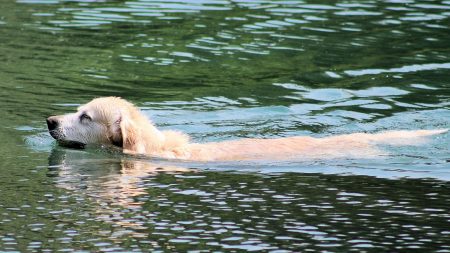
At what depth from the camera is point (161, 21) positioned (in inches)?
821

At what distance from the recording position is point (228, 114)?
14.4 metres

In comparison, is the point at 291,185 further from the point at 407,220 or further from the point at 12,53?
the point at 12,53

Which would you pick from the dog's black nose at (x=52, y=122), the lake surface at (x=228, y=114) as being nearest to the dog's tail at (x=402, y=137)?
the lake surface at (x=228, y=114)

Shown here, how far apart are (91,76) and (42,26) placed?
4300 millimetres

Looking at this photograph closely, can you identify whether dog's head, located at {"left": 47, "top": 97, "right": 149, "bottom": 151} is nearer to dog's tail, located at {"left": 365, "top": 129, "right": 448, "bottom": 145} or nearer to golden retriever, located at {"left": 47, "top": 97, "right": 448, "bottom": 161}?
golden retriever, located at {"left": 47, "top": 97, "right": 448, "bottom": 161}

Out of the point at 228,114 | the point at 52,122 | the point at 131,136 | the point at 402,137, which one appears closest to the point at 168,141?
the point at 131,136

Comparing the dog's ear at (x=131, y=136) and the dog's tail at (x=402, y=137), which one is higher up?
the dog's ear at (x=131, y=136)

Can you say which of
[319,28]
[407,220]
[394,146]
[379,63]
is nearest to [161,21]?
[319,28]

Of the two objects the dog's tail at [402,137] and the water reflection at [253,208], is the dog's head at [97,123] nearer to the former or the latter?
the water reflection at [253,208]

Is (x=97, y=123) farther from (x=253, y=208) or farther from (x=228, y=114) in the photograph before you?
(x=253, y=208)

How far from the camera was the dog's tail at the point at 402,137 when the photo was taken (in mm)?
12203

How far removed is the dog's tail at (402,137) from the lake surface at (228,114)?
126 mm

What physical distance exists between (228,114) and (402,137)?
2947 millimetres

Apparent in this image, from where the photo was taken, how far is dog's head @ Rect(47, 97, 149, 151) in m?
12.0
